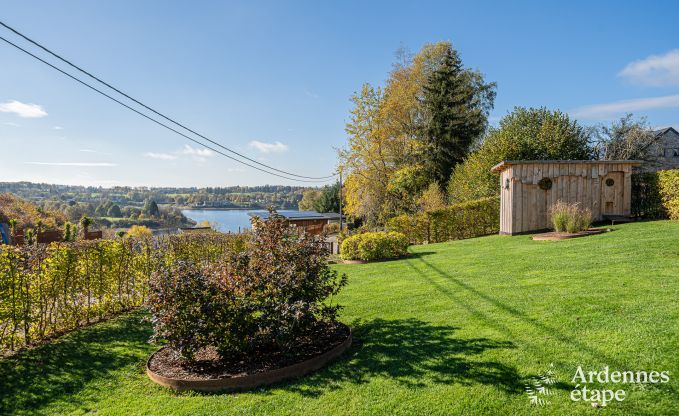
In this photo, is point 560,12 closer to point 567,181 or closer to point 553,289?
point 567,181

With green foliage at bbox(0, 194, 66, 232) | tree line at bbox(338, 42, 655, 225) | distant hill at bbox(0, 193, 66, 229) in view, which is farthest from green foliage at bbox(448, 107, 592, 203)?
distant hill at bbox(0, 193, 66, 229)

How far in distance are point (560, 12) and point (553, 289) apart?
28.6 feet

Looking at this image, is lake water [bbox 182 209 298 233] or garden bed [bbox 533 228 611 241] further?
lake water [bbox 182 209 298 233]

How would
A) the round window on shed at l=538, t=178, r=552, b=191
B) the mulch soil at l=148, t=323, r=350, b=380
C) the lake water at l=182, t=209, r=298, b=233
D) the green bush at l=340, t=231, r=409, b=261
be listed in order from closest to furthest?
the mulch soil at l=148, t=323, r=350, b=380 → the green bush at l=340, t=231, r=409, b=261 → the round window on shed at l=538, t=178, r=552, b=191 → the lake water at l=182, t=209, r=298, b=233

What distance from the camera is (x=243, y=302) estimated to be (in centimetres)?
457

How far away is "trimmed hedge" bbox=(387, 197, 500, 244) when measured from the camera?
15.2m

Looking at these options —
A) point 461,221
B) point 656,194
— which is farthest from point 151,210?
point 656,194

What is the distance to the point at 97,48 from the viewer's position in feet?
29.1

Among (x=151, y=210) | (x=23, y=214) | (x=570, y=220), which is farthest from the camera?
(x=151, y=210)

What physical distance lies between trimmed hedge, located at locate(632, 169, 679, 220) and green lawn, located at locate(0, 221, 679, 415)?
6.19 m

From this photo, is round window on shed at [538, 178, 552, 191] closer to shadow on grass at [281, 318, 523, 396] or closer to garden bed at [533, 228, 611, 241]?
garden bed at [533, 228, 611, 241]

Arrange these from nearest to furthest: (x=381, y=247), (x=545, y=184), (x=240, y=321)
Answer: (x=240, y=321), (x=381, y=247), (x=545, y=184)

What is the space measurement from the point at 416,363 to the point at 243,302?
6.77 feet

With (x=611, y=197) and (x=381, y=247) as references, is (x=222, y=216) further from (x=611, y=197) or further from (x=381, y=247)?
(x=611, y=197)
